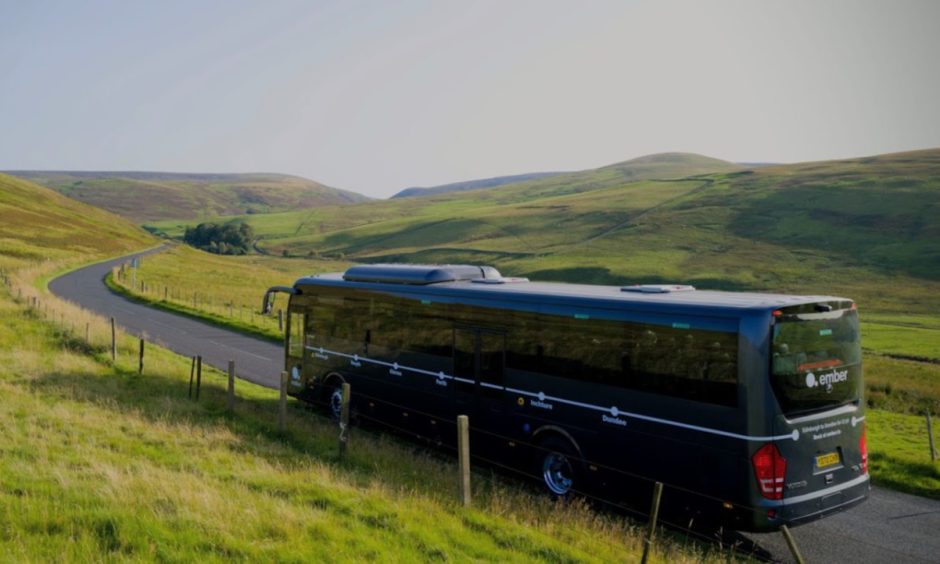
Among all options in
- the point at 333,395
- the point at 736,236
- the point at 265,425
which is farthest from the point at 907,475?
the point at 736,236

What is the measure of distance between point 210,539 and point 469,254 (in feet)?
333

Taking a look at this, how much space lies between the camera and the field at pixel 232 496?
7129 millimetres

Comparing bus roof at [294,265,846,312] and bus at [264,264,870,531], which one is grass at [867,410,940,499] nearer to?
bus at [264,264,870,531]

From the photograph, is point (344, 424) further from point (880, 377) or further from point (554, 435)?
point (880, 377)

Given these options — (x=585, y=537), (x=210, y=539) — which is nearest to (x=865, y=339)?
(x=585, y=537)

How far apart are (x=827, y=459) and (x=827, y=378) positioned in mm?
1104

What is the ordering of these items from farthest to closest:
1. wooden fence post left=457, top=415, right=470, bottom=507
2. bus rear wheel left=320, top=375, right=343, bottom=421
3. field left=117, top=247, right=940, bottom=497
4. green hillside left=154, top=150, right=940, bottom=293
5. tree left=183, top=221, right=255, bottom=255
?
1. tree left=183, top=221, right=255, bottom=255
2. green hillside left=154, top=150, right=940, bottom=293
3. bus rear wheel left=320, top=375, right=343, bottom=421
4. field left=117, top=247, right=940, bottom=497
5. wooden fence post left=457, top=415, right=470, bottom=507

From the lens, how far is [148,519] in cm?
741

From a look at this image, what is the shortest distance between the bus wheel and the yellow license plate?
343 cm

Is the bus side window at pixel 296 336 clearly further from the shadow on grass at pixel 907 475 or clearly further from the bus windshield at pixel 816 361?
the shadow on grass at pixel 907 475

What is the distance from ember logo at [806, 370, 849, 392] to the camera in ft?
30.6

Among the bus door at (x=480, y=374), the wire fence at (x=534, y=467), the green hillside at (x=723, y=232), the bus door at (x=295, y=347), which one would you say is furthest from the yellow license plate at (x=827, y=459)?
the green hillside at (x=723, y=232)

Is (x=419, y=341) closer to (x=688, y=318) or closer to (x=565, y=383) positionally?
(x=565, y=383)

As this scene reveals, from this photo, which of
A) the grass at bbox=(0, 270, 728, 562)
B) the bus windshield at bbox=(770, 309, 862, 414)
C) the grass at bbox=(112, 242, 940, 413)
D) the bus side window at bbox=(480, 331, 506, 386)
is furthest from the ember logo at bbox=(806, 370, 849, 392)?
the grass at bbox=(112, 242, 940, 413)
